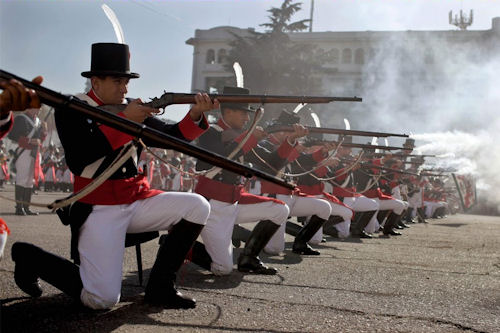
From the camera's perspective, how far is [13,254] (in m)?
4.26

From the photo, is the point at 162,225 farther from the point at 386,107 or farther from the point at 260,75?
the point at 386,107

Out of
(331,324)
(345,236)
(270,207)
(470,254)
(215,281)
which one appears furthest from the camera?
(345,236)

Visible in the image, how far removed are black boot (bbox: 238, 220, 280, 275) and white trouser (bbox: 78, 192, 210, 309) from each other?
1.86 m

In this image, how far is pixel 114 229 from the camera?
4105mm

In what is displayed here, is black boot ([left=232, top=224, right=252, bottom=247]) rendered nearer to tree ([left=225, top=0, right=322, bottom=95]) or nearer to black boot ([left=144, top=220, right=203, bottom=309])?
black boot ([left=144, top=220, right=203, bottom=309])

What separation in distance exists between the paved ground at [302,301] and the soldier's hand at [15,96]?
4.56ft

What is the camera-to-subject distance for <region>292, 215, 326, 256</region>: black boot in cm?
812

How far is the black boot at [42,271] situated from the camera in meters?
4.04

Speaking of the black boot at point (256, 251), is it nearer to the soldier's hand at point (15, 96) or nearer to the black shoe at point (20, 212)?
the soldier's hand at point (15, 96)

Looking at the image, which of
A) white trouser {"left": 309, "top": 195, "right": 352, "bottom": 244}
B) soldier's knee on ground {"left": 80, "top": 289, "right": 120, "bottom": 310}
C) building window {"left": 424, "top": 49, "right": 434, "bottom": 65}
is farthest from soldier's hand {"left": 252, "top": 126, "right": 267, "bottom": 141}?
building window {"left": 424, "top": 49, "right": 434, "bottom": 65}

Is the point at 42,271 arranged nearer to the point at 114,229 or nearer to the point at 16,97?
the point at 114,229

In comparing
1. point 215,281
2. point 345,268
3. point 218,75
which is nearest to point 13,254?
point 215,281

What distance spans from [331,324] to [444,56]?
2066 inches

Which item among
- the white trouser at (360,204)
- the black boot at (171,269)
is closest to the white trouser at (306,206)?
the white trouser at (360,204)
